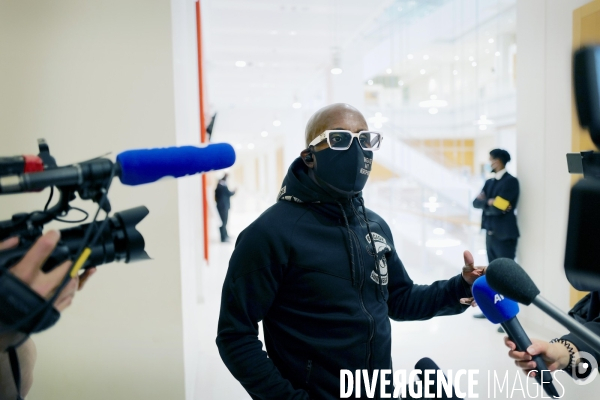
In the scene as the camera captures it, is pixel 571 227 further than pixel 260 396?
No

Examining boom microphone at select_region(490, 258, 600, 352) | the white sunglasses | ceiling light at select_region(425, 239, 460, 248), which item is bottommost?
ceiling light at select_region(425, 239, 460, 248)

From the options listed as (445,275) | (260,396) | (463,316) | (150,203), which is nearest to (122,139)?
(150,203)

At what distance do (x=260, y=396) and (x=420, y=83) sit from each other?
34.0ft

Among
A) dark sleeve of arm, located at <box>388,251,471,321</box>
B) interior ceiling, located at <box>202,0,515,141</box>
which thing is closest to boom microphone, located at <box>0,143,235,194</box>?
dark sleeve of arm, located at <box>388,251,471,321</box>

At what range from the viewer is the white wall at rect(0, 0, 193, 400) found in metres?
1.66

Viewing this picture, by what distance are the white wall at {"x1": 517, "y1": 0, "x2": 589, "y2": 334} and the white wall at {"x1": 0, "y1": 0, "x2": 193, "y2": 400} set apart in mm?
2954

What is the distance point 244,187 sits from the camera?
35.4m

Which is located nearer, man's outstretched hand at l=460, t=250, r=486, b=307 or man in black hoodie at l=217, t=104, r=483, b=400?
man in black hoodie at l=217, t=104, r=483, b=400

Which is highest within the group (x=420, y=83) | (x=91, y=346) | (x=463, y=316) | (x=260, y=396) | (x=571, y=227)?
(x=420, y=83)

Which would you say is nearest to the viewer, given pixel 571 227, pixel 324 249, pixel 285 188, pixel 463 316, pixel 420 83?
pixel 571 227

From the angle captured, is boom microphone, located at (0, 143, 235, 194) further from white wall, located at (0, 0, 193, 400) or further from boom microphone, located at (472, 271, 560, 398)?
white wall, located at (0, 0, 193, 400)

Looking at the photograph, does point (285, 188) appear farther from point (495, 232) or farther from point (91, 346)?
point (495, 232)

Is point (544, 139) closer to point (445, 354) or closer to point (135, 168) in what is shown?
point (445, 354)

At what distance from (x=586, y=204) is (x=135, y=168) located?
0.72 metres
